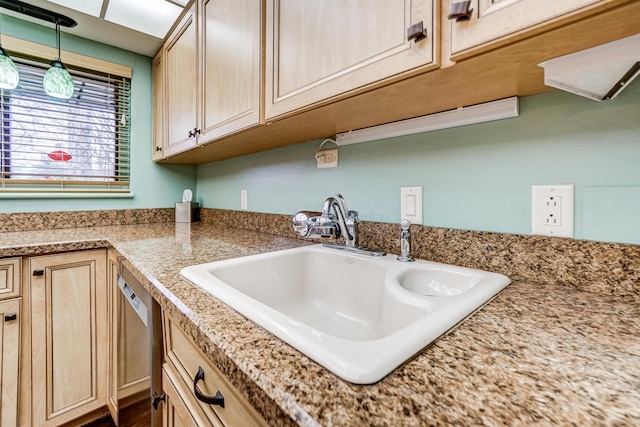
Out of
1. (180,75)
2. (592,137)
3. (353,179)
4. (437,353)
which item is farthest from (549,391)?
(180,75)

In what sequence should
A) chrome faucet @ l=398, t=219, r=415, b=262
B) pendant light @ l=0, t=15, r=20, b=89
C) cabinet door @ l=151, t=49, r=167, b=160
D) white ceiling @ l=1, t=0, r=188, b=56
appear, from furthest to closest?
cabinet door @ l=151, t=49, r=167, b=160 < white ceiling @ l=1, t=0, r=188, b=56 < pendant light @ l=0, t=15, r=20, b=89 < chrome faucet @ l=398, t=219, r=415, b=262

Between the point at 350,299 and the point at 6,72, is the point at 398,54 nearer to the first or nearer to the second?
the point at 350,299

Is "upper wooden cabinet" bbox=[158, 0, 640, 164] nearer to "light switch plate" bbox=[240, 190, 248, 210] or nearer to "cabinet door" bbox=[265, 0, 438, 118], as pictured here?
"cabinet door" bbox=[265, 0, 438, 118]

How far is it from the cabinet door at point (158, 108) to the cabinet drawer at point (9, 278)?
90 cm

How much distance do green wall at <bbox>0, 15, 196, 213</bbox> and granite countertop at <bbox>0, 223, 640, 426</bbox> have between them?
1602 mm

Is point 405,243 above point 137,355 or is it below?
above

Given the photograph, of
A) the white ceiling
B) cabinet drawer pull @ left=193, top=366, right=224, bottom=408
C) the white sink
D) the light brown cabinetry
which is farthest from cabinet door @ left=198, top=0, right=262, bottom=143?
cabinet drawer pull @ left=193, top=366, right=224, bottom=408

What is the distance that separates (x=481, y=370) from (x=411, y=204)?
60cm

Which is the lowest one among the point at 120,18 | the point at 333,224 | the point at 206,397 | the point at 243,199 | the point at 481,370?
the point at 206,397

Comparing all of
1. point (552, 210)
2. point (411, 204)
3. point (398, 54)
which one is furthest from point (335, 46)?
point (552, 210)

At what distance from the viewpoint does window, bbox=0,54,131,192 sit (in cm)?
151

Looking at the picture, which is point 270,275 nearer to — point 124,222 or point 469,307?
point 469,307

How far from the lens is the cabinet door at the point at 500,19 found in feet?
1.31

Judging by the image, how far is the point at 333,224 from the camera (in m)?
0.90
